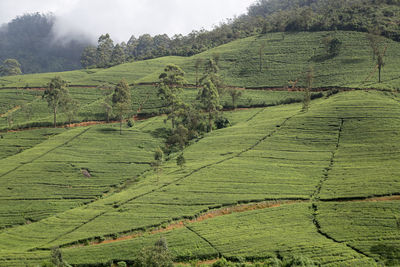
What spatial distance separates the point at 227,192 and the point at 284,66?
86946 mm

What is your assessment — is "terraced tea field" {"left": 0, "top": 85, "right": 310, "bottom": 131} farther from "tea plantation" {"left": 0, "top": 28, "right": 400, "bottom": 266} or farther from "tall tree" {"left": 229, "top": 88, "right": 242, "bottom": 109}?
"tall tree" {"left": 229, "top": 88, "right": 242, "bottom": 109}

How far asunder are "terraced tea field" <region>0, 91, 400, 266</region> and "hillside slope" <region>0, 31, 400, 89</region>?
25.8 metres

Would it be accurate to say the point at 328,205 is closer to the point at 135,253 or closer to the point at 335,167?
the point at 335,167

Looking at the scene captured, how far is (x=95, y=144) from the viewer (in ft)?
265

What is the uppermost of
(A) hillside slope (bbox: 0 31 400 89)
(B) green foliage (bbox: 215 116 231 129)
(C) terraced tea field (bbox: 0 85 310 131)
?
(A) hillside slope (bbox: 0 31 400 89)

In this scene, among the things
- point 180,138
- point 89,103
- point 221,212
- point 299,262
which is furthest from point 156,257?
point 89,103

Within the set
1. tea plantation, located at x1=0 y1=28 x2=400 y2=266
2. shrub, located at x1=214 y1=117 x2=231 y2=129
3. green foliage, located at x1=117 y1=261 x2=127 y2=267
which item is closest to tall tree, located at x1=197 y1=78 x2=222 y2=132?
shrub, located at x1=214 y1=117 x2=231 y2=129

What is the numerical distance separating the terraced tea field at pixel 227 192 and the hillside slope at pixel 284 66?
25751mm

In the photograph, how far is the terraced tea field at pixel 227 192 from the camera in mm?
40656

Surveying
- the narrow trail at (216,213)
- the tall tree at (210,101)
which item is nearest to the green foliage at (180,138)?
the tall tree at (210,101)

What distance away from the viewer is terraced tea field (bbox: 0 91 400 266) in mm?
40656

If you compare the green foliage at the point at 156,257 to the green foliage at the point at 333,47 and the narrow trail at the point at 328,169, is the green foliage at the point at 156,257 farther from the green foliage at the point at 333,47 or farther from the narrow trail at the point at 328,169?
the green foliage at the point at 333,47

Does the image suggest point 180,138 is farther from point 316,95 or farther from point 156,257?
point 156,257

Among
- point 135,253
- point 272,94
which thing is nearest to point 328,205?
point 135,253
